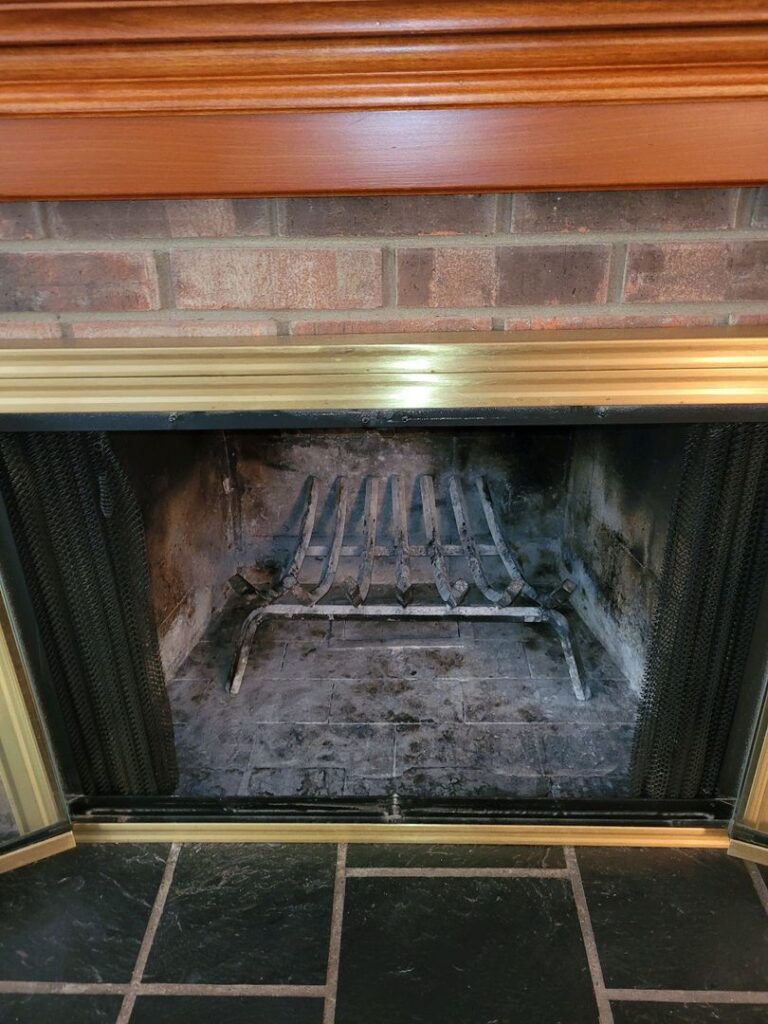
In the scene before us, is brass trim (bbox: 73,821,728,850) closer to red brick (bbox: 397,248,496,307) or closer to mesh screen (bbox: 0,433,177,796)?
mesh screen (bbox: 0,433,177,796)

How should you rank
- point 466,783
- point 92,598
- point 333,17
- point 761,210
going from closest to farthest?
1. point 333,17
2. point 761,210
3. point 92,598
4. point 466,783

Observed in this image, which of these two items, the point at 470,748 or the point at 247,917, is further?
the point at 470,748

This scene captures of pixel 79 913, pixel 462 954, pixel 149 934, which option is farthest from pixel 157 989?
pixel 462 954

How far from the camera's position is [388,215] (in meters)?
0.89

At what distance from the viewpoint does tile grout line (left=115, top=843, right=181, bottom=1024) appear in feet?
3.63

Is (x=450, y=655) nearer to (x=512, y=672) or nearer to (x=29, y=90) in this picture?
(x=512, y=672)

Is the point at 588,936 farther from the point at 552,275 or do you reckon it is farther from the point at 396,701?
the point at 552,275

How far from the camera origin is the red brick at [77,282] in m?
0.92

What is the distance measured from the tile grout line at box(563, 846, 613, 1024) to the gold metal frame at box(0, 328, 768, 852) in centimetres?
85

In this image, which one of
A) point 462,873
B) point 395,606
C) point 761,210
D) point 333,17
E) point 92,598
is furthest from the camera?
point 395,606

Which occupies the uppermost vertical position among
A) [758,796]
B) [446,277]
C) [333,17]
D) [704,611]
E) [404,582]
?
[333,17]

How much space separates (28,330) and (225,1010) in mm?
1031

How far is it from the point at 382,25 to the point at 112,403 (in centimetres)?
57

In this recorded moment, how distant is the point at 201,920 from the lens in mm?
1231
